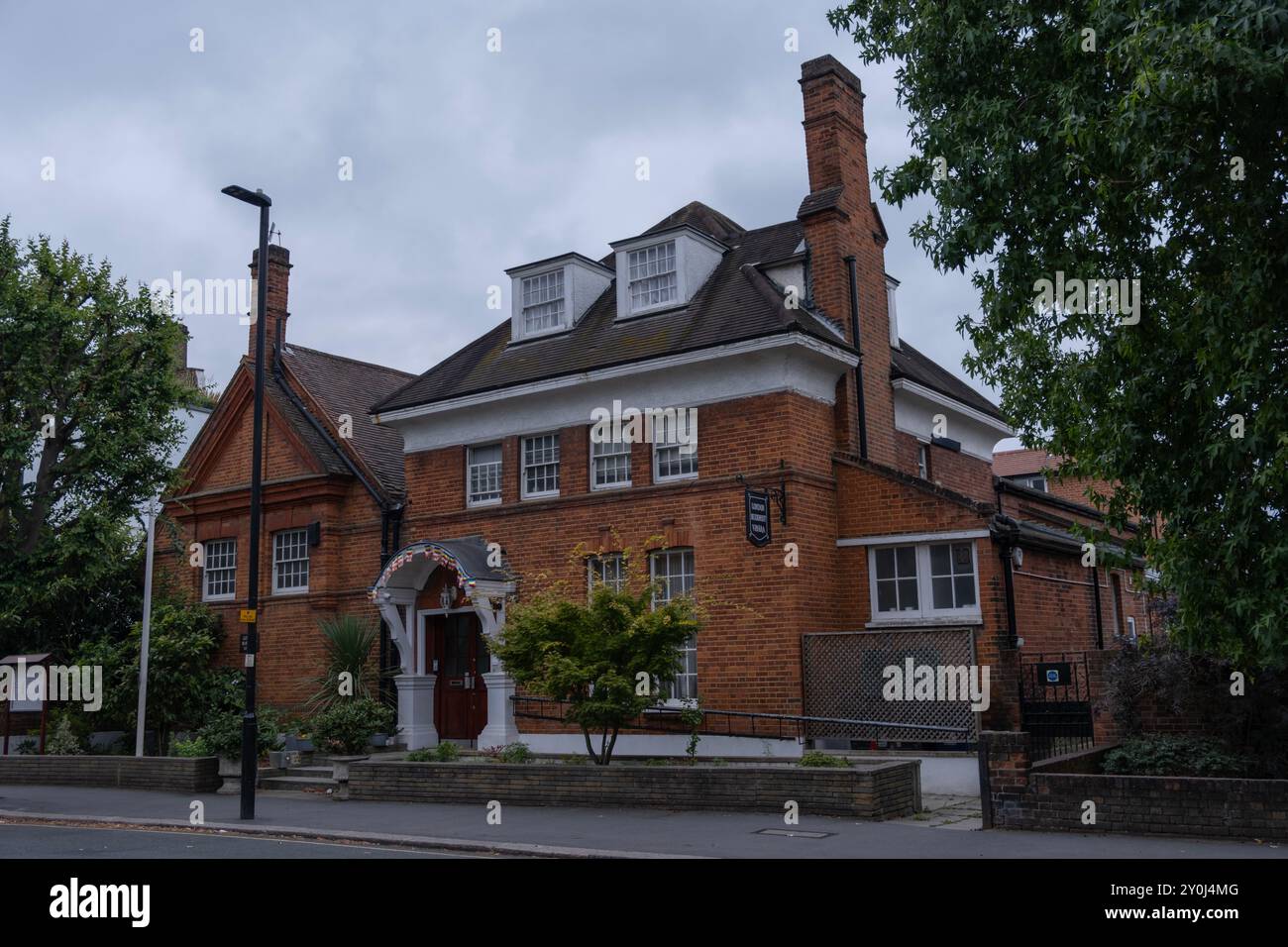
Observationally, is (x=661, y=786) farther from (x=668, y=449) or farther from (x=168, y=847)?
(x=668, y=449)

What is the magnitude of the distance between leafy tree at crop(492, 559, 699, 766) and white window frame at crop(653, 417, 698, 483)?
396 cm

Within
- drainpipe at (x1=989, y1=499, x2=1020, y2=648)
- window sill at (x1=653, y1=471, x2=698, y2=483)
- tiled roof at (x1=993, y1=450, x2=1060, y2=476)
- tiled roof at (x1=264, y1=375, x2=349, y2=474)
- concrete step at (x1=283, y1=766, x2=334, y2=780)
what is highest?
tiled roof at (x1=993, y1=450, x2=1060, y2=476)

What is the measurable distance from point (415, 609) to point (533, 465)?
3727 millimetres

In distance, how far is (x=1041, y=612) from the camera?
1844cm

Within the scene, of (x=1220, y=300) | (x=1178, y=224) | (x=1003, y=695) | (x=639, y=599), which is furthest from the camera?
(x=1003, y=695)

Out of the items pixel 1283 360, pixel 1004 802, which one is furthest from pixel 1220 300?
pixel 1004 802

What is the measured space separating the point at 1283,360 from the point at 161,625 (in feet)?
67.2

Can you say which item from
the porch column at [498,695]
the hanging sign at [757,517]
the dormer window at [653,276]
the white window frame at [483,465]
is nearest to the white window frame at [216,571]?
the white window frame at [483,465]

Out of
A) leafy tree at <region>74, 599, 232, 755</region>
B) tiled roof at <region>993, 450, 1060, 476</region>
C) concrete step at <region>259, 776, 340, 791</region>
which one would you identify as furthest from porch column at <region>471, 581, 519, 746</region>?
tiled roof at <region>993, 450, 1060, 476</region>

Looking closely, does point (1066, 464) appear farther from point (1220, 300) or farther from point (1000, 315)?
point (1220, 300)

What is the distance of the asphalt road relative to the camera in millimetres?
11625

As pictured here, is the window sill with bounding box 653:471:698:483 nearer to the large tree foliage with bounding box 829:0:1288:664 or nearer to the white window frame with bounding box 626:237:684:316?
the white window frame with bounding box 626:237:684:316

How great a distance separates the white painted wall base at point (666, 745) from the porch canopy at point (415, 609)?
2.47ft

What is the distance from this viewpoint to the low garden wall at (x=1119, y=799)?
10852mm
